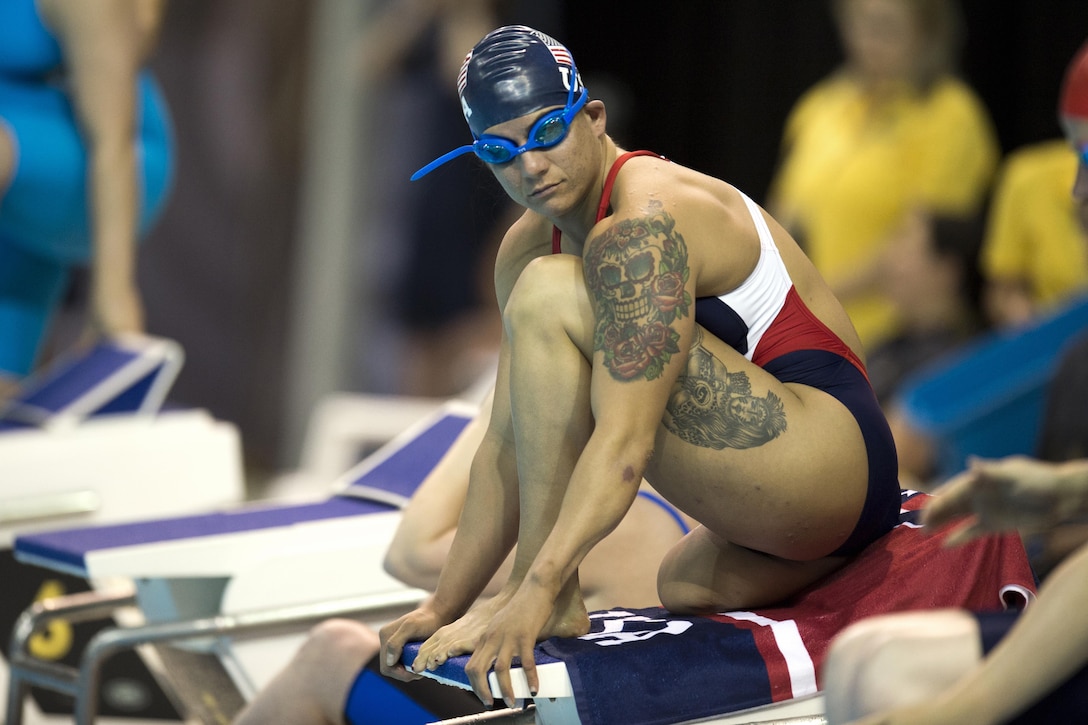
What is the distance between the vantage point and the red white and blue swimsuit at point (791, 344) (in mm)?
2027

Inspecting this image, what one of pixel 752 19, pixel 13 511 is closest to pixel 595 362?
pixel 13 511

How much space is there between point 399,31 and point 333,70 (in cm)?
61

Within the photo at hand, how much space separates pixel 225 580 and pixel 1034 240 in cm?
318

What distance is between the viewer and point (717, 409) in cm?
195

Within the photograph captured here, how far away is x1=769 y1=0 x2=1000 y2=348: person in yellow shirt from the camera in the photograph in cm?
505

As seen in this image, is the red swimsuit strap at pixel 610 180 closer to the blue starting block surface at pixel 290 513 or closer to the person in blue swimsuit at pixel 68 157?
the blue starting block surface at pixel 290 513

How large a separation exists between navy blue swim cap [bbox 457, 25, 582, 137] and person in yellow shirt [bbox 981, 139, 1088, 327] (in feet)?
10.1

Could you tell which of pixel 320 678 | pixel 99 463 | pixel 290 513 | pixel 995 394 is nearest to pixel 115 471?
pixel 99 463

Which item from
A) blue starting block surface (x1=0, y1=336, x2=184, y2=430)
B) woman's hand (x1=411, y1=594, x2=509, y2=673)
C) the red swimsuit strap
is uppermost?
the red swimsuit strap

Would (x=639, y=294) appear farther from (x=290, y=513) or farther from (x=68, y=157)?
(x=68, y=157)

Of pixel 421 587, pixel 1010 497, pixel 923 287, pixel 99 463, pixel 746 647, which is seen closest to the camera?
pixel 1010 497

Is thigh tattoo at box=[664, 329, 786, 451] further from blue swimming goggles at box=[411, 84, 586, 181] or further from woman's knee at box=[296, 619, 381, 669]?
woman's knee at box=[296, 619, 381, 669]

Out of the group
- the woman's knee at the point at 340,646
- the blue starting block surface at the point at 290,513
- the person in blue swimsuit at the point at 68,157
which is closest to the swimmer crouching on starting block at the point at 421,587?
the woman's knee at the point at 340,646

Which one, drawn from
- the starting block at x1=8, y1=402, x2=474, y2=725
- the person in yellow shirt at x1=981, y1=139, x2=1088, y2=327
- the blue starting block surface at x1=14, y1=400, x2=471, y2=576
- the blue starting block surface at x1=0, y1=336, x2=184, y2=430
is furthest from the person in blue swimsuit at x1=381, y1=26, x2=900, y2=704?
the person in yellow shirt at x1=981, y1=139, x2=1088, y2=327
